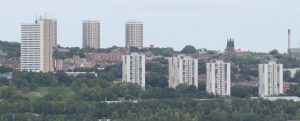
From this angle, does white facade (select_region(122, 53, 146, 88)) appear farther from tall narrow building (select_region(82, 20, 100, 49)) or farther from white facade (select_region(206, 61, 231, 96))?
tall narrow building (select_region(82, 20, 100, 49))

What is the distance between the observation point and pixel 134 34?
3959 inches

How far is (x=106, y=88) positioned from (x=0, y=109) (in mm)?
9788

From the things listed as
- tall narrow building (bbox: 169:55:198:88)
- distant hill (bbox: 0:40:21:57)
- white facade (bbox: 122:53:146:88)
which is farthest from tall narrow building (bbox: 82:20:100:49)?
white facade (bbox: 122:53:146:88)

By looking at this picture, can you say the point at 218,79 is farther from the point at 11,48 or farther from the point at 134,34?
the point at 134,34

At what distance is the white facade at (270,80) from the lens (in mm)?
70688

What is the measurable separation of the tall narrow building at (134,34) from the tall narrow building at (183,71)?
2526cm

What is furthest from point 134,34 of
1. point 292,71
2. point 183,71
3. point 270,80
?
point 270,80

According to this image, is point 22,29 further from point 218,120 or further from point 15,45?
point 218,120

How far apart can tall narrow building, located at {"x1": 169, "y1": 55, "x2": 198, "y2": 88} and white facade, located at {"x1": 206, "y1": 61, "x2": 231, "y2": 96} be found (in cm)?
93

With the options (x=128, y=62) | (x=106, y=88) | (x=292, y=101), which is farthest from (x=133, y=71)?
(x=292, y=101)

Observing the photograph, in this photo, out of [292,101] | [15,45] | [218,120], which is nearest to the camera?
[218,120]

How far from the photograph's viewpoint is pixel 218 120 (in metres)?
54.1

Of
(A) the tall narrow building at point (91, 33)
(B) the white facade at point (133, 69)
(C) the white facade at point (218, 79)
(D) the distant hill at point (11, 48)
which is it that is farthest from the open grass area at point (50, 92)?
(A) the tall narrow building at point (91, 33)

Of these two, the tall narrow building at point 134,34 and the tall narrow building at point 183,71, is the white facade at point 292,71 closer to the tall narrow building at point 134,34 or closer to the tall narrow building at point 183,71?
the tall narrow building at point 183,71
